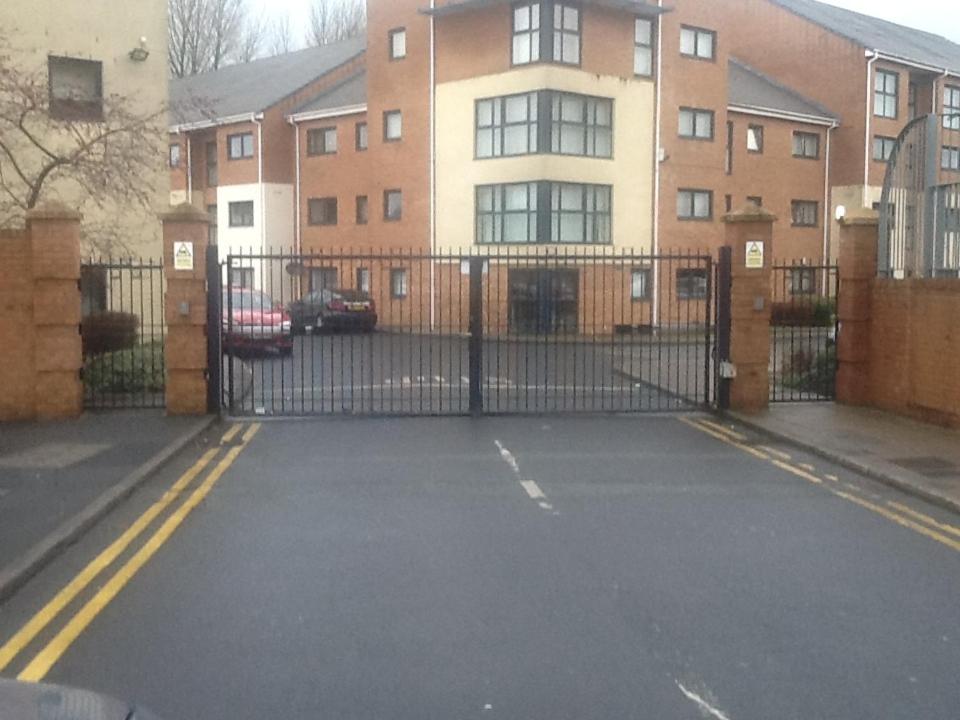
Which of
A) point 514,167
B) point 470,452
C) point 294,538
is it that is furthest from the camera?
point 514,167

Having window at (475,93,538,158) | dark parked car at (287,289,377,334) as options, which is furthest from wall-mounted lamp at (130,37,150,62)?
window at (475,93,538,158)

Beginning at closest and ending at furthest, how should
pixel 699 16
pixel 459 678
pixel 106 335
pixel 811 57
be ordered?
pixel 459 678 < pixel 106 335 < pixel 699 16 < pixel 811 57

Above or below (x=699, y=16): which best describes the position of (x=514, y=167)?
below

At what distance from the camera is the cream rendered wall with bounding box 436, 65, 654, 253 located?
3838 cm

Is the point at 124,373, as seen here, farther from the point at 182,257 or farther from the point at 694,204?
the point at 694,204

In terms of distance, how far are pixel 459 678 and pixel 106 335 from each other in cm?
1655

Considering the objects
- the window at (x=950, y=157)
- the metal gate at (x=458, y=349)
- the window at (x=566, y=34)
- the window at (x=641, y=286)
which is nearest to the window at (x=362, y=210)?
the metal gate at (x=458, y=349)

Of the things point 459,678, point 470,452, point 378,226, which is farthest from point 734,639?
point 378,226

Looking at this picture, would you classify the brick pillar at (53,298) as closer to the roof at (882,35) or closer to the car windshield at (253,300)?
the car windshield at (253,300)

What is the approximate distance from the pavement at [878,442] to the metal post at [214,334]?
6.93m

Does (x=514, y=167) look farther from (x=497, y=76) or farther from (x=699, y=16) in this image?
(x=699, y=16)

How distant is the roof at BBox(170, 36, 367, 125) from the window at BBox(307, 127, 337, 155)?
213 cm

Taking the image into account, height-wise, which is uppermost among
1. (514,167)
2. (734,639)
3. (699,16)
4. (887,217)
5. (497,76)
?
(699,16)

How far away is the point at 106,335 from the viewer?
68.8ft
